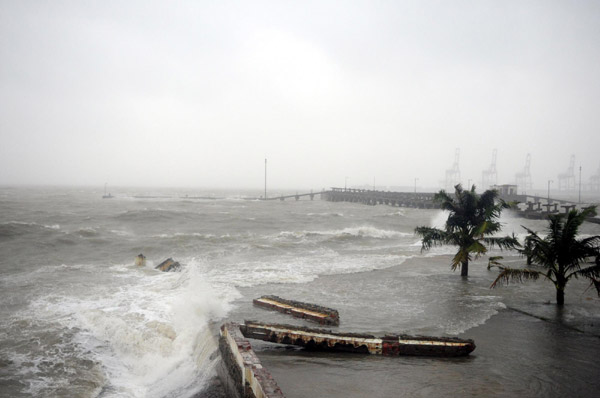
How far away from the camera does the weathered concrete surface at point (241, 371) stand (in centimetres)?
475

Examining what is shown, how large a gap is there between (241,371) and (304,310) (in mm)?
4236

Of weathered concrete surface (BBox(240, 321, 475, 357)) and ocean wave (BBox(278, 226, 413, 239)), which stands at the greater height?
weathered concrete surface (BBox(240, 321, 475, 357))

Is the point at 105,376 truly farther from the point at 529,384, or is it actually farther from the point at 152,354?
the point at 529,384

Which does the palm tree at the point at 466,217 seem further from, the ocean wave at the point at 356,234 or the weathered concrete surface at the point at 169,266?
the ocean wave at the point at 356,234

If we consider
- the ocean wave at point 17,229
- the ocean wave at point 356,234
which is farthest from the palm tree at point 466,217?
the ocean wave at point 17,229

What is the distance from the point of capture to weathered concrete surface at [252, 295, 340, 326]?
895cm

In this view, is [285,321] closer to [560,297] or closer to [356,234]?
[560,297]

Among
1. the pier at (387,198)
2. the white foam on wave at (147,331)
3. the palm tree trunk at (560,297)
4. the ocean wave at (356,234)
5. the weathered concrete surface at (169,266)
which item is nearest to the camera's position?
the white foam on wave at (147,331)

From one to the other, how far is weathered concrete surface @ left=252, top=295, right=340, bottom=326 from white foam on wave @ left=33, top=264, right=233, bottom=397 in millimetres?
1251

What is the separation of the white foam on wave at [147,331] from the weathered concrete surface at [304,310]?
1.25 meters

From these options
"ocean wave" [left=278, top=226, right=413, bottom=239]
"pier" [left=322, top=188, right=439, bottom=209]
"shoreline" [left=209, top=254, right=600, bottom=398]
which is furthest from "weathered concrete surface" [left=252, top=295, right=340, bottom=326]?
"pier" [left=322, top=188, right=439, bottom=209]

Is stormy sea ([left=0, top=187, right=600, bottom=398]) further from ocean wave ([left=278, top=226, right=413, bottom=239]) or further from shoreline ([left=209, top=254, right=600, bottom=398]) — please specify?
ocean wave ([left=278, top=226, right=413, bottom=239])

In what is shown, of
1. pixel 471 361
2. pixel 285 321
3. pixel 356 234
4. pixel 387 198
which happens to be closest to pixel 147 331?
pixel 285 321

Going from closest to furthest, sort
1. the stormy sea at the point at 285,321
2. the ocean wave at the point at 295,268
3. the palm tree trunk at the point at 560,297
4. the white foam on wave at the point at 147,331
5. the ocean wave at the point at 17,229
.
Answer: the stormy sea at the point at 285,321 → the white foam on wave at the point at 147,331 → the palm tree trunk at the point at 560,297 → the ocean wave at the point at 295,268 → the ocean wave at the point at 17,229
